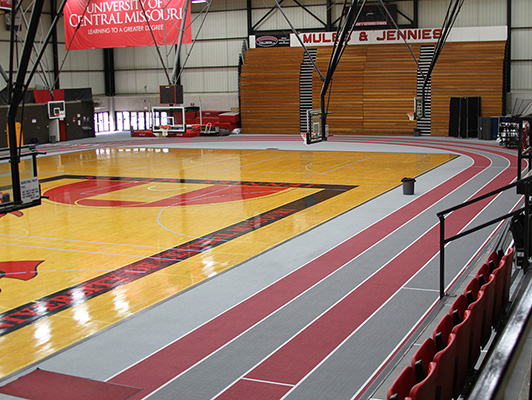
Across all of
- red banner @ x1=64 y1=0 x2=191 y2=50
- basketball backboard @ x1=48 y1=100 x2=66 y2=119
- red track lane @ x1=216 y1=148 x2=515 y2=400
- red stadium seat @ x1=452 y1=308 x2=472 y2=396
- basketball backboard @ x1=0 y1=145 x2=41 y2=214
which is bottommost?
red track lane @ x1=216 y1=148 x2=515 y2=400

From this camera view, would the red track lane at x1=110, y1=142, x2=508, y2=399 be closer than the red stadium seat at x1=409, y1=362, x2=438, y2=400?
No

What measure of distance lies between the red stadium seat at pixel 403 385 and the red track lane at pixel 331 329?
2.08 m

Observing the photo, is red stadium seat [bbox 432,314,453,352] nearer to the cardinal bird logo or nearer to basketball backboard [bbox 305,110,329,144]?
the cardinal bird logo

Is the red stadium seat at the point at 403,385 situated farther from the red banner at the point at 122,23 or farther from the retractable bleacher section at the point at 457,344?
the red banner at the point at 122,23

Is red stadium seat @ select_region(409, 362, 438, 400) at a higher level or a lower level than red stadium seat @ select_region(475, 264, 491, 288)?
lower

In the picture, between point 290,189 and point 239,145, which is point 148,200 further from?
point 239,145

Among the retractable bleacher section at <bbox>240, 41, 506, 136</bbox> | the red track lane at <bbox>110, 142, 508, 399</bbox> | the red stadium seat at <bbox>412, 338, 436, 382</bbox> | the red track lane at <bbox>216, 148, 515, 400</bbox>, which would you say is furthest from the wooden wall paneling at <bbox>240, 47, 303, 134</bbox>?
the red stadium seat at <bbox>412, 338, 436, 382</bbox>

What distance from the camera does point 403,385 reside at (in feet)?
19.3

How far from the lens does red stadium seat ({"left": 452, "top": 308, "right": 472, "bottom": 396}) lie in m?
6.86

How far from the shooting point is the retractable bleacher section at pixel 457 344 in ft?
19.5

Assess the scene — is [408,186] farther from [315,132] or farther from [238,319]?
[238,319]

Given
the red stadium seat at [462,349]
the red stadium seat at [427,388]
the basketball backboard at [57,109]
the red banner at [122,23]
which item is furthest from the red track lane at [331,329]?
the basketball backboard at [57,109]

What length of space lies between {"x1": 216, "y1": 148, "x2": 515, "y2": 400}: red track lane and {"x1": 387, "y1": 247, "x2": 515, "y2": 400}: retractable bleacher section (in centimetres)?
184

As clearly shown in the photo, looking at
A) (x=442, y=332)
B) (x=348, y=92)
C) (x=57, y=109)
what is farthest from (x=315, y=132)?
(x=57, y=109)
